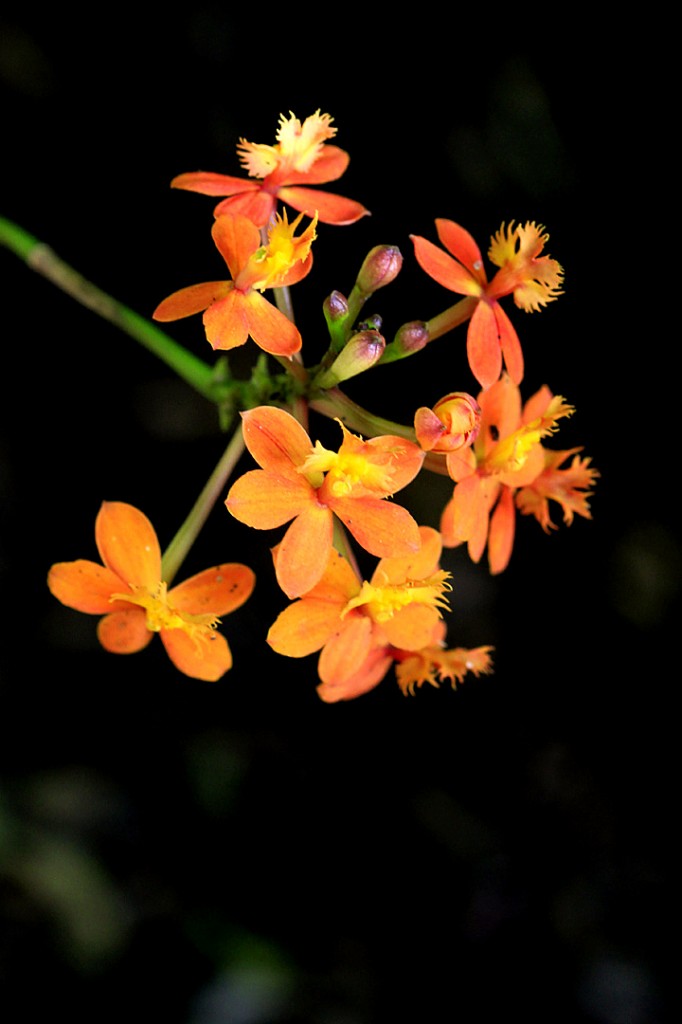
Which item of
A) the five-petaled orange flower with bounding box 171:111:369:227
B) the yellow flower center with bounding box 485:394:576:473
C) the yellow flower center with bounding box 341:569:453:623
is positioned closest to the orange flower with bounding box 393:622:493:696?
the yellow flower center with bounding box 341:569:453:623

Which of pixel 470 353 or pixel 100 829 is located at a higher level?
pixel 470 353

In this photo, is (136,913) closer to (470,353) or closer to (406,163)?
(470,353)

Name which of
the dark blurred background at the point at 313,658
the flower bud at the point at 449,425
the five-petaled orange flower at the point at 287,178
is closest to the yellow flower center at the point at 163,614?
the flower bud at the point at 449,425

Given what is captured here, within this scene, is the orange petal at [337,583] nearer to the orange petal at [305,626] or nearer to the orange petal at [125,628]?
the orange petal at [305,626]

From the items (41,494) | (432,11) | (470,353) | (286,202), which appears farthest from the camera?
(41,494)

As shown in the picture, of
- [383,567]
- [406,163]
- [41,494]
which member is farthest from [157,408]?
[383,567]

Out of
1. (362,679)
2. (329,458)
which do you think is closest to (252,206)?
(329,458)

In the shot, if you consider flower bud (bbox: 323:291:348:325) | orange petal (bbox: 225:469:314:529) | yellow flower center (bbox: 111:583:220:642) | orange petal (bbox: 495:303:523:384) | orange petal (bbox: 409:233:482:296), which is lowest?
yellow flower center (bbox: 111:583:220:642)

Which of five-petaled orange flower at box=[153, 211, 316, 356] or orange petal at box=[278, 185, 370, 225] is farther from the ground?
orange petal at box=[278, 185, 370, 225]

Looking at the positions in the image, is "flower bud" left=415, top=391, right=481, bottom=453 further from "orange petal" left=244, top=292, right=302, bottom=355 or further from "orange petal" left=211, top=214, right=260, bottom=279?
"orange petal" left=211, top=214, right=260, bottom=279
